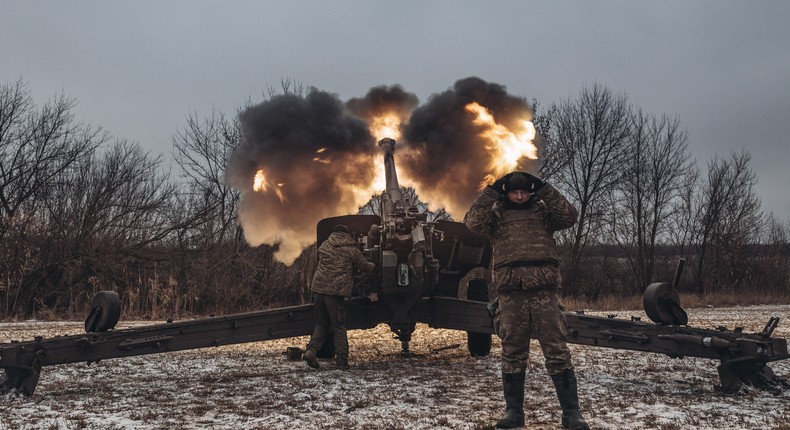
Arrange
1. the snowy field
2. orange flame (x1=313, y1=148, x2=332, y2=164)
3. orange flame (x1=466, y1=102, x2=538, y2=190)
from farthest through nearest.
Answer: orange flame (x1=313, y1=148, x2=332, y2=164) < orange flame (x1=466, y1=102, x2=538, y2=190) < the snowy field

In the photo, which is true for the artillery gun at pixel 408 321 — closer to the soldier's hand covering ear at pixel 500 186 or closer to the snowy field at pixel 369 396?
the snowy field at pixel 369 396

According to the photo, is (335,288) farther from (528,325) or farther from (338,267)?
(528,325)

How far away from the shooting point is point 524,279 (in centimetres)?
480

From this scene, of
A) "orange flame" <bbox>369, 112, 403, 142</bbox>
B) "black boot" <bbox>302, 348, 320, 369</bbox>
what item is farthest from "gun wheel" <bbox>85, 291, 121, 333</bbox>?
"orange flame" <bbox>369, 112, 403, 142</bbox>

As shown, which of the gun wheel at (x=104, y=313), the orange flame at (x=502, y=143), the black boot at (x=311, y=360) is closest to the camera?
the gun wheel at (x=104, y=313)

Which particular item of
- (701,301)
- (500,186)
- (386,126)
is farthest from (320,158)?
(701,301)

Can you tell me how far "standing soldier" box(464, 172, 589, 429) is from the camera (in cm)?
467

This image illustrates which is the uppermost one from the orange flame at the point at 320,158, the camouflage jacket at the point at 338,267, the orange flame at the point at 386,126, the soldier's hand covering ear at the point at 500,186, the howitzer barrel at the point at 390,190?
the orange flame at the point at 386,126

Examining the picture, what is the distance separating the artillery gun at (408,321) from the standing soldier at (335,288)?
0.18 metres

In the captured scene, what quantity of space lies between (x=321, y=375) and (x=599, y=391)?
9.53ft

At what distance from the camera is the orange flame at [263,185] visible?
35.1 feet

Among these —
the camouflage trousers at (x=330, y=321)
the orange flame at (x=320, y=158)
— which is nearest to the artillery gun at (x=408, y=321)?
the camouflage trousers at (x=330, y=321)

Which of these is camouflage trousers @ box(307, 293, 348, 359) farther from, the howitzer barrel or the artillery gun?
the howitzer barrel

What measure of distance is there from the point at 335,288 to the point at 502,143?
353 cm
